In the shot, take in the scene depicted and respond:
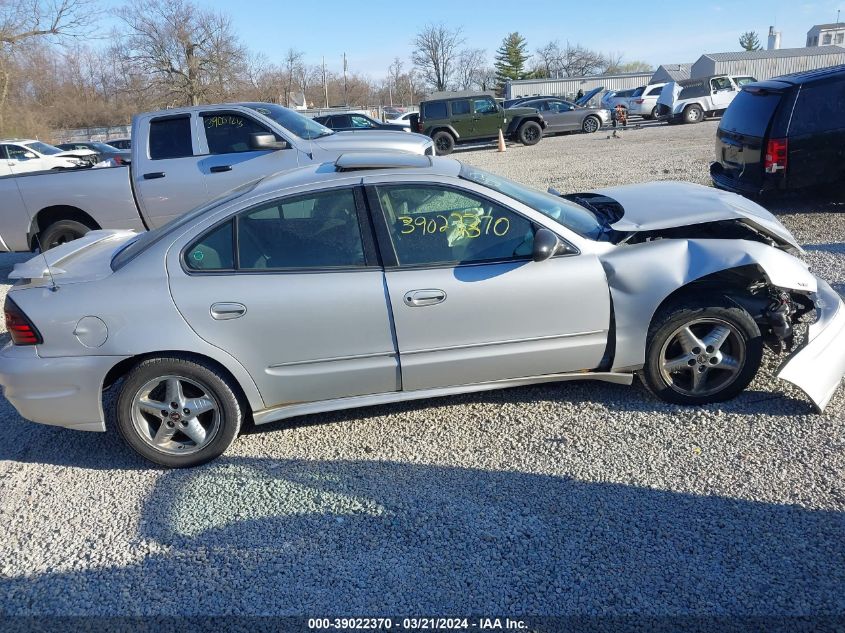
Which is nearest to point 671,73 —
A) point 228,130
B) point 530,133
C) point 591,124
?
point 591,124

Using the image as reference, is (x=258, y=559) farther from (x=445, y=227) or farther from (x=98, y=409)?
(x=445, y=227)

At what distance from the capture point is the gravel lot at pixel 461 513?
2656 mm

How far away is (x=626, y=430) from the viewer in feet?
12.2

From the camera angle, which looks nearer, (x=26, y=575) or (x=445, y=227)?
(x=26, y=575)

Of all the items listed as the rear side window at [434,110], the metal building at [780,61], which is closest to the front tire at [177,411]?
the rear side window at [434,110]

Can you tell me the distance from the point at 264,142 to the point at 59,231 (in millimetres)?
2677

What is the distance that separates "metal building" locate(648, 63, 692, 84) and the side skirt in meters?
62.8

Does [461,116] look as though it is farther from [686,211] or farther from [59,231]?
[686,211]

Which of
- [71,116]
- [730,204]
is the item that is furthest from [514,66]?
[730,204]

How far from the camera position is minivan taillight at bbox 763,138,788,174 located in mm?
7508

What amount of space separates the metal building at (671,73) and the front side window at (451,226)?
206ft

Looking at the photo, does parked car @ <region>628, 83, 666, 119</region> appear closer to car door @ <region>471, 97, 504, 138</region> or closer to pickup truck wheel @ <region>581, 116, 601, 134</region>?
pickup truck wheel @ <region>581, 116, 601, 134</region>

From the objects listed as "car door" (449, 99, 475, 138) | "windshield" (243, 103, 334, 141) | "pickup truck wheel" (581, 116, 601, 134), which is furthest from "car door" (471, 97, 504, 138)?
"windshield" (243, 103, 334, 141)

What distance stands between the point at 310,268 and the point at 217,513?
139 centimetres
